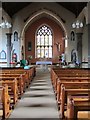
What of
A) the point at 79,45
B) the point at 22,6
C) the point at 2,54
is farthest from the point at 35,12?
the point at 79,45

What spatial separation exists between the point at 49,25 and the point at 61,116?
92.4 feet

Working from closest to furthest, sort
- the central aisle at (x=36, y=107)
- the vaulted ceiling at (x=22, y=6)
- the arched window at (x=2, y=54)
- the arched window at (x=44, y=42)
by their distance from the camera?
1. the central aisle at (x=36, y=107)
2. the vaulted ceiling at (x=22, y=6)
3. the arched window at (x=2, y=54)
4. the arched window at (x=44, y=42)

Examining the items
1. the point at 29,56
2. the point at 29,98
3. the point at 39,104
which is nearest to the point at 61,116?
the point at 39,104

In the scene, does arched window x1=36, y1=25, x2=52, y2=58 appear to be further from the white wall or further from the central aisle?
the central aisle

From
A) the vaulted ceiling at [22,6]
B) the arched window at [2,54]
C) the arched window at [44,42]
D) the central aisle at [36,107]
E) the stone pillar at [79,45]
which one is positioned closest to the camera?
the central aisle at [36,107]

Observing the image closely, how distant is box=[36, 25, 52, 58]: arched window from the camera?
34406 millimetres

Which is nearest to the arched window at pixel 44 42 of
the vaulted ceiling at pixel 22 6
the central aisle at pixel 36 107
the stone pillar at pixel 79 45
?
the vaulted ceiling at pixel 22 6

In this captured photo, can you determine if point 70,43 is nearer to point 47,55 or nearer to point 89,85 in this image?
point 47,55

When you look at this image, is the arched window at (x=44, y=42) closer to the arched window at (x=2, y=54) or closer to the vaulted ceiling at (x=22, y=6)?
the vaulted ceiling at (x=22, y=6)

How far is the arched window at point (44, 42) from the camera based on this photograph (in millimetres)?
34406

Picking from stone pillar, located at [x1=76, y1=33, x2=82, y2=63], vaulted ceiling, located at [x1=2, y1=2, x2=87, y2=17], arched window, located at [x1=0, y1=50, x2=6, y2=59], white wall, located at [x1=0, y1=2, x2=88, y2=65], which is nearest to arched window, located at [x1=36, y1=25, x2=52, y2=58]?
white wall, located at [x1=0, y1=2, x2=88, y2=65]

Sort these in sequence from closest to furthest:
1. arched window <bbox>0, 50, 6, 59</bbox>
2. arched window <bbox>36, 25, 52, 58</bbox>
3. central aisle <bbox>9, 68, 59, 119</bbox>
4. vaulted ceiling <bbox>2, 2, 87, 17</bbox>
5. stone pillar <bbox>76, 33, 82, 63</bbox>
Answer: central aisle <bbox>9, 68, 59, 119</bbox>
stone pillar <bbox>76, 33, 82, 63</bbox>
vaulted ceiling <bbox>2, 2, 87, 17</bbox>
arched window <bbox>0, 50, 6, 59</bbox>
arched window <bbox>36, 25, 52, 58</bbox>

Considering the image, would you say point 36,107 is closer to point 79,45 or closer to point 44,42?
point 79,45

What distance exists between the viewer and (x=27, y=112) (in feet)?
22.0
